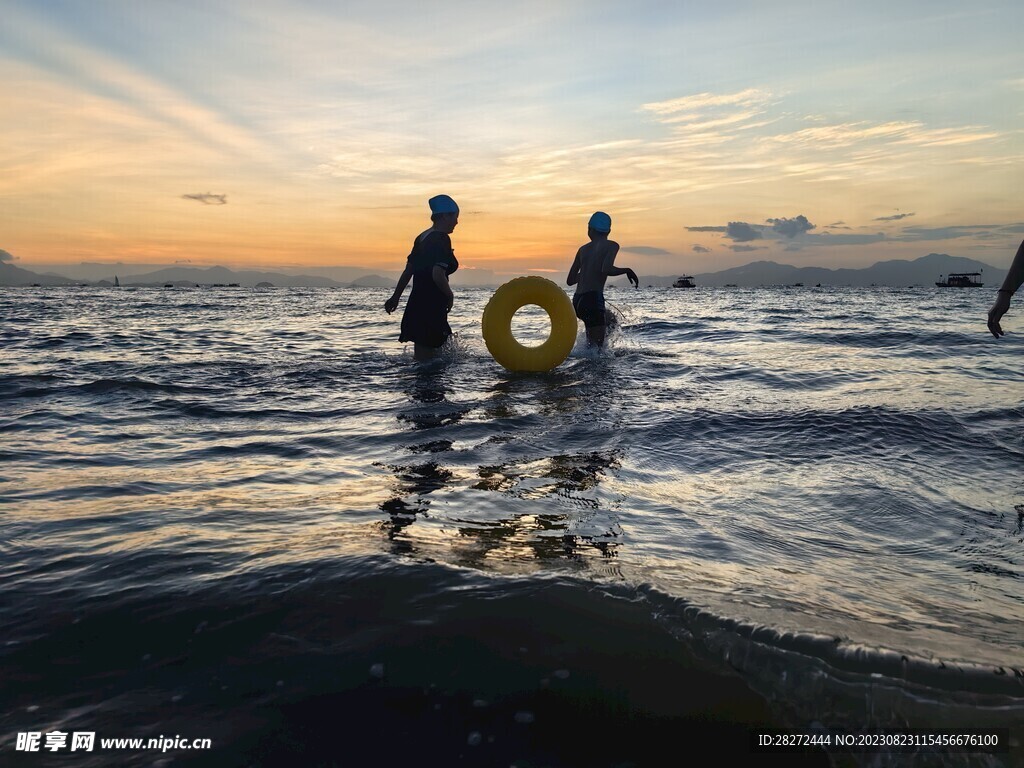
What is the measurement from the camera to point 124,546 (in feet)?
10.4

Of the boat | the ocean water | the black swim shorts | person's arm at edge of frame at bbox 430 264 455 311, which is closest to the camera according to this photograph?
the ocean water

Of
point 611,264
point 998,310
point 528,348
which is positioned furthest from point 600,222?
point 998,310

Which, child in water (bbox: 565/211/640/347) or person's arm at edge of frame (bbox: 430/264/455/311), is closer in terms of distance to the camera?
person's arm at edge of frame (bbox: 430/264/455/311)

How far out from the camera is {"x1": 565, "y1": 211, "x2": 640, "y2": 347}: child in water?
11.0 metres

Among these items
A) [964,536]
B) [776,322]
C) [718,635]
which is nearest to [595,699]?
[718,635]

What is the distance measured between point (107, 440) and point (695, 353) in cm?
997

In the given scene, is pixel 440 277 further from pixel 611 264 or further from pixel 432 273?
pixel 611 264

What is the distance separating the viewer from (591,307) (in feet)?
37.4

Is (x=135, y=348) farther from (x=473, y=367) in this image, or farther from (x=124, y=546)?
(x=124, y=546)

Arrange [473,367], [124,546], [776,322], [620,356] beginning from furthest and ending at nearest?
[776,322]
[620,356]
[473,367]
[124,546]

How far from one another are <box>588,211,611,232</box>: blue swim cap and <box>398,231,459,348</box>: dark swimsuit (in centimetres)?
276

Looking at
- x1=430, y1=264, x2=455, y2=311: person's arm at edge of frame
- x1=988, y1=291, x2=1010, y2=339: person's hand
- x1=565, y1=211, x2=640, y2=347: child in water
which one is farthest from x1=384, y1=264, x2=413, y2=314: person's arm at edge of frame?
x1=988, y1=291, x2=1010, y2=339: person's hand

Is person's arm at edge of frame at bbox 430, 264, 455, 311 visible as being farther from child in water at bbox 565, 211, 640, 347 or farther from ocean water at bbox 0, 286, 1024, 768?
ocean water at bbox 0, 286, 1024, 768

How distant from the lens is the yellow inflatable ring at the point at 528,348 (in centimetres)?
949
